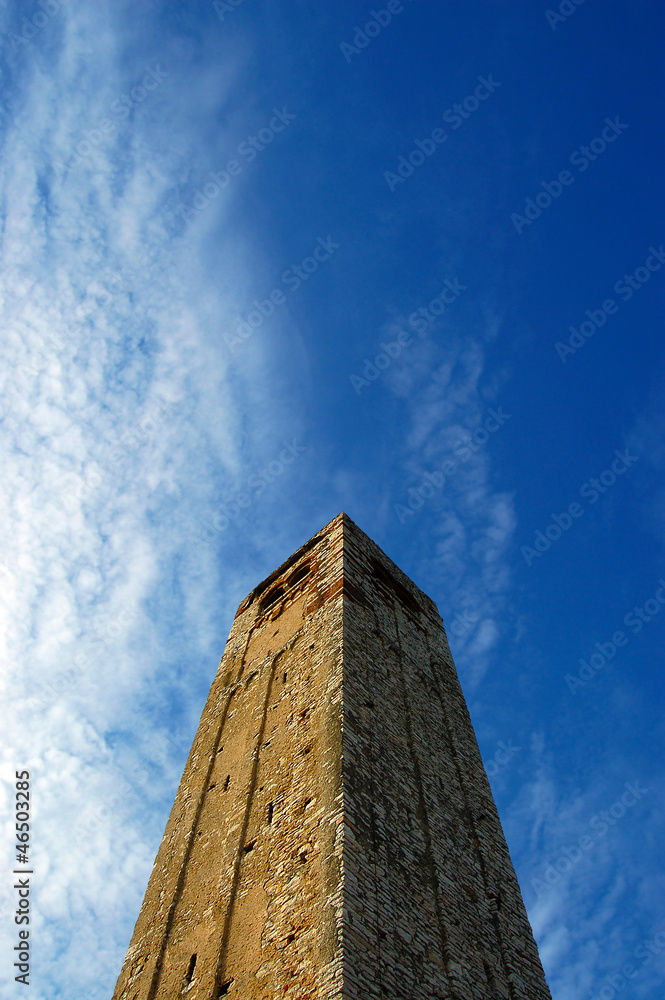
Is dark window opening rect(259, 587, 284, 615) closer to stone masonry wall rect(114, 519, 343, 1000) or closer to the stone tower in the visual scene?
stone masonry wall rect(114, 519, 343, 1000)

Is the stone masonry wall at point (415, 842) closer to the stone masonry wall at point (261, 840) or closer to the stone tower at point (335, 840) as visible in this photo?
the stone tower at point (335, 840)

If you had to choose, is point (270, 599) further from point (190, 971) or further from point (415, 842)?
point (190, 971)

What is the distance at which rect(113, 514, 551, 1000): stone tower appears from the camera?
6812 millimetres

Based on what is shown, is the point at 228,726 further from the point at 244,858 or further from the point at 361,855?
the point at 361,855

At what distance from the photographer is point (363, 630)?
1121 cm

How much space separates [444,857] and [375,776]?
4.35 ft

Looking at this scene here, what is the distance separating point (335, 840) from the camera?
23.8ft

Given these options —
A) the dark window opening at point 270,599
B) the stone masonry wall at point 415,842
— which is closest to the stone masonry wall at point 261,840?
the stone masonry wall at point 415,842

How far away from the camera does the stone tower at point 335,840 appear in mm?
6812

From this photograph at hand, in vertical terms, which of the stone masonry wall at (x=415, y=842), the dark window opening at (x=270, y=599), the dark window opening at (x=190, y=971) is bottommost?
the dark window opening at (x=190, y=971)

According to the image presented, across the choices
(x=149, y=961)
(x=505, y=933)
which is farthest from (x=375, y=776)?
(x=149, y=961)

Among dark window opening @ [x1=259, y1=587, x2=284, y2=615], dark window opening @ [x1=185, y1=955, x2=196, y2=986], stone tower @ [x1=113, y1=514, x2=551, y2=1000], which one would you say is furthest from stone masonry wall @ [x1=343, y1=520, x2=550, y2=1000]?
dark window opening @ [x1=185, y1=955, x2=196, y2=986]

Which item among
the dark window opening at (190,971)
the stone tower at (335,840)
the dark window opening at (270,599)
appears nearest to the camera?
the stone tower at (335,840)

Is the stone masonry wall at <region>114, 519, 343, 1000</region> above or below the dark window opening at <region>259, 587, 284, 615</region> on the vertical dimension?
below
